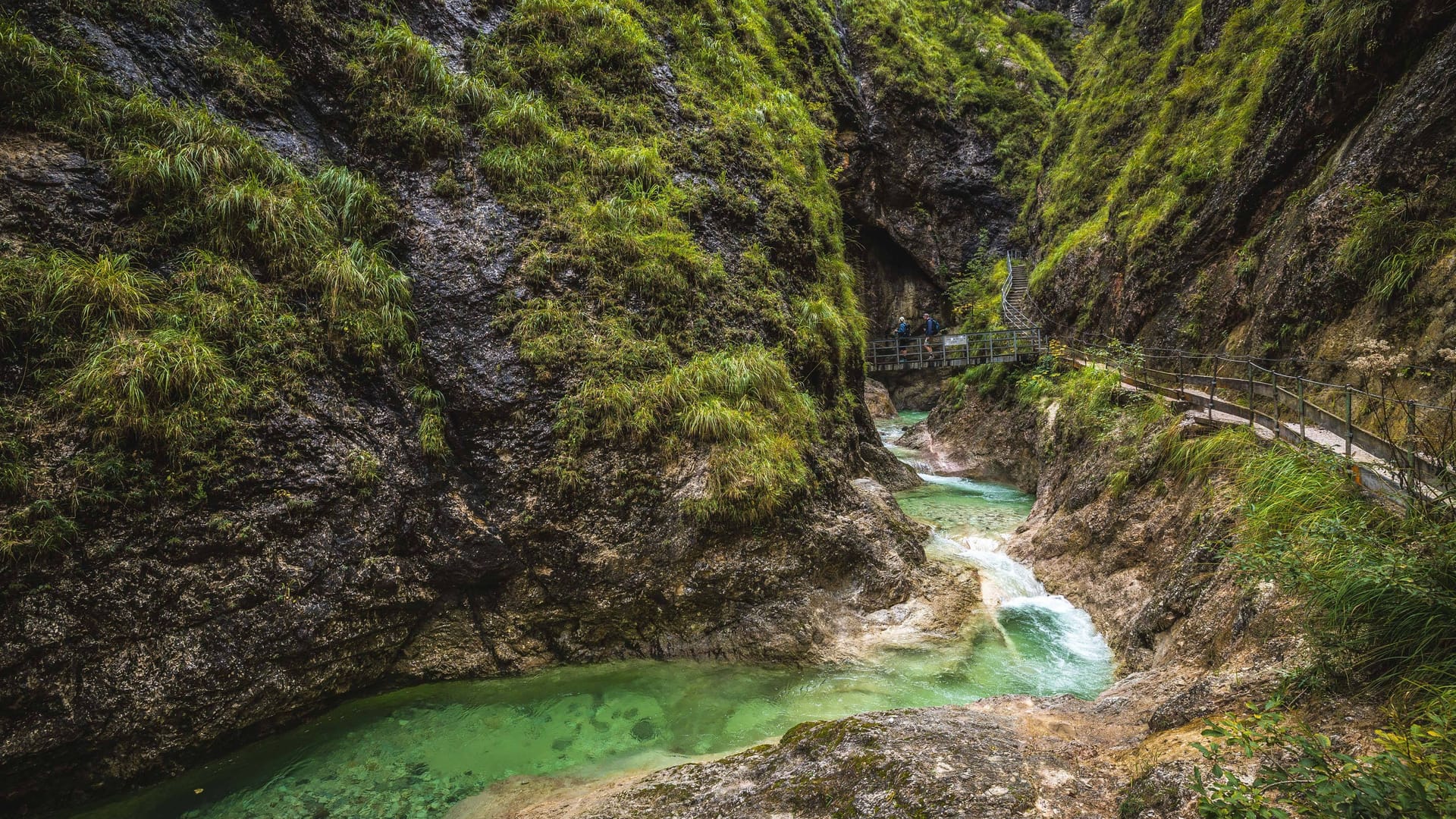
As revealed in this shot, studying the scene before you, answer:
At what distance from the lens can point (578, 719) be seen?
5504 mm

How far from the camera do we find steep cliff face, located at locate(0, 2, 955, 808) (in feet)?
14.8

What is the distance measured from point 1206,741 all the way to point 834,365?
8.06 m

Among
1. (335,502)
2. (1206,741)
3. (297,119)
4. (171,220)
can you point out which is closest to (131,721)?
(335,502)

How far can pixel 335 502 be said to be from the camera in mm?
5418

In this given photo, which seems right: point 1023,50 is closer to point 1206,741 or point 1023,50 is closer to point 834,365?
point 834,365

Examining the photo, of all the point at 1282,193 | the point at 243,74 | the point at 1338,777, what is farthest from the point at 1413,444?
the point at 243,74

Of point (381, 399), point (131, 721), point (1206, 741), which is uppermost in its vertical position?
point (381, 399)

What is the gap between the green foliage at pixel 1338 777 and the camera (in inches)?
74.6

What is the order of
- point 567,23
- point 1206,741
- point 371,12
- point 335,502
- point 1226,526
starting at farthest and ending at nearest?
point 567,23, point 371,12, point 1226,526, point 335,502, point 1206,741

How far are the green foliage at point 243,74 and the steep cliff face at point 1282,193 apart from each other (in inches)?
481

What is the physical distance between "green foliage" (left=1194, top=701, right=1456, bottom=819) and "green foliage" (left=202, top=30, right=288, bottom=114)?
10091 millimetres

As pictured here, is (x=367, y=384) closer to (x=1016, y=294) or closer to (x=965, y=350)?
(x=965, y=350)

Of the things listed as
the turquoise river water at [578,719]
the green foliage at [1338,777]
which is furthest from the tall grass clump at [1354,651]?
the turquoise river water at [578,719]

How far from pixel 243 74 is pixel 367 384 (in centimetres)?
414
